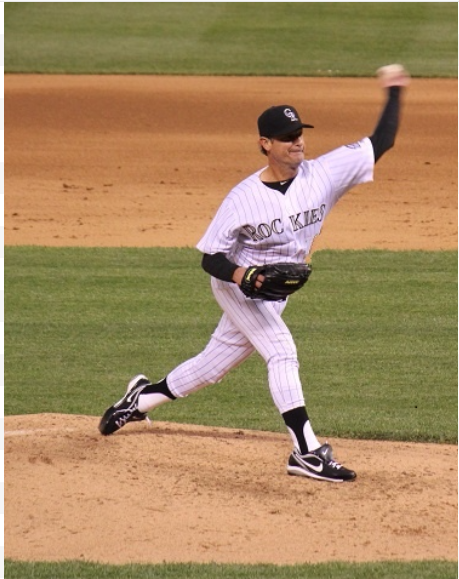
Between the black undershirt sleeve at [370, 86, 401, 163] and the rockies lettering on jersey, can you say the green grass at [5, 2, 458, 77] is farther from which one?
the rockies lettering on jersey

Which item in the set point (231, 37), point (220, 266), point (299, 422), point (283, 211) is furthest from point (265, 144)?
point (231, 37)

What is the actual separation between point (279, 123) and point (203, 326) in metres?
3.54

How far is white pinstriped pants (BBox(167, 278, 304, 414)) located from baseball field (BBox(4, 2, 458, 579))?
16.9 inches

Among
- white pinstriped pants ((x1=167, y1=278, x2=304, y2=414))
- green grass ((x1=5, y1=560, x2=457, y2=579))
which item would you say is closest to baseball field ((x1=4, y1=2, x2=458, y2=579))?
green grass ((x1=5, y1=560, x2=457, y2=579))

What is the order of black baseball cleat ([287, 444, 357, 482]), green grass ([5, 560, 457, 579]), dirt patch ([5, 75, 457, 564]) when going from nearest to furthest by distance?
1. green grass ([5, 560, 457, 579])
2. dirt patch ([5, 75, 457, 564])
3. black baseball cleat ([287, 444, 357, 482])

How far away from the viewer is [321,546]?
562 cm

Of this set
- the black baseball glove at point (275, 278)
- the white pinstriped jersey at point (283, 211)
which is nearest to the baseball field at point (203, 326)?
the black baseball glove at point (275, 278)

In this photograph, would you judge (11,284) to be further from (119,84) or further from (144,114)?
(119,84)

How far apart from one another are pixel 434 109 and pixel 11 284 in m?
8.90

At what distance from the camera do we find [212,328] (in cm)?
935

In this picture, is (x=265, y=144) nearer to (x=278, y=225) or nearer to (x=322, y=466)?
(x=278, y=225)

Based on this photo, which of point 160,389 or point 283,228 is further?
point 160,389

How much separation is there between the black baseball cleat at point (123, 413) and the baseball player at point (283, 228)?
740 mm

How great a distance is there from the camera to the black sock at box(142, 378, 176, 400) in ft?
22.0
